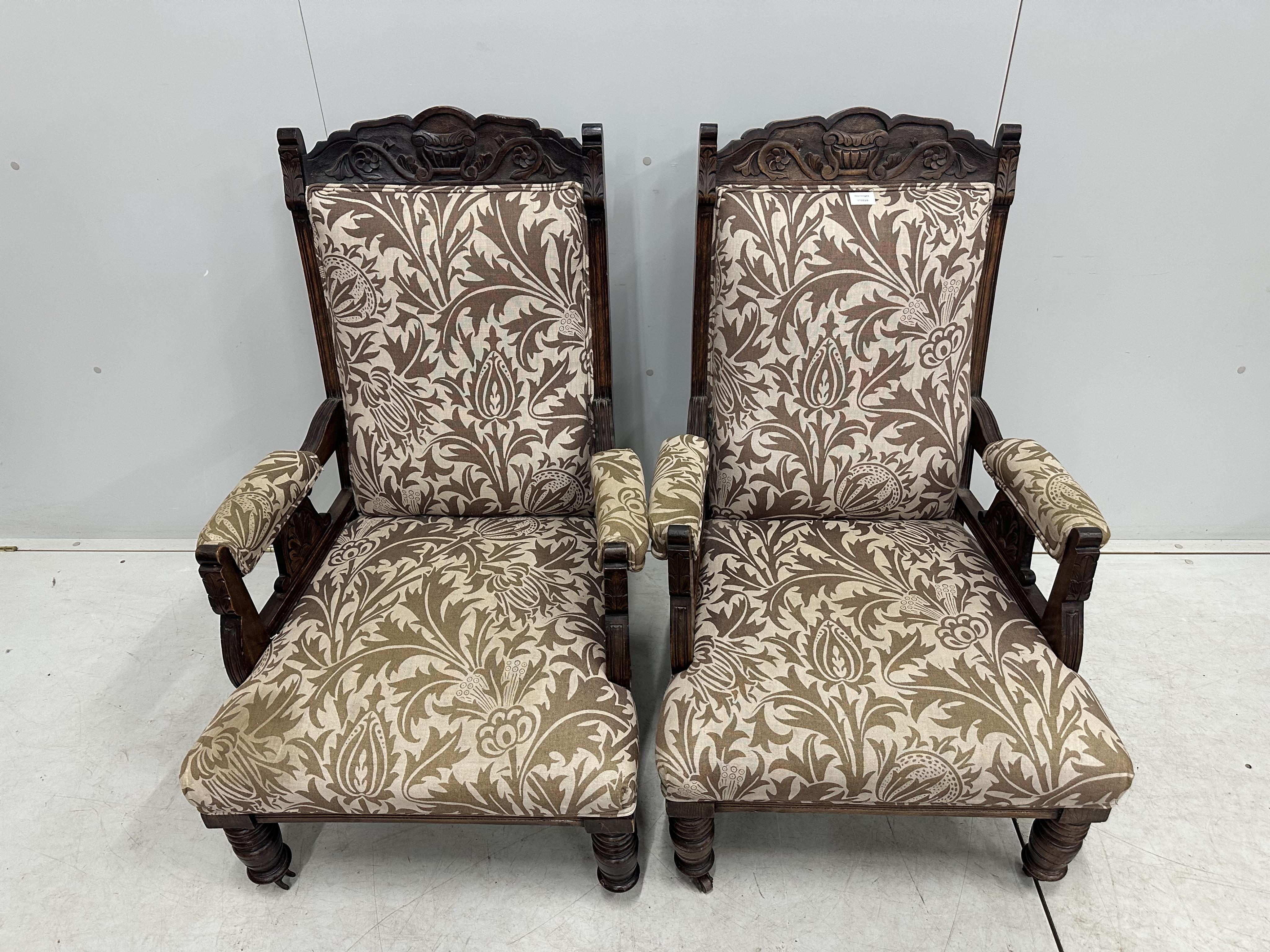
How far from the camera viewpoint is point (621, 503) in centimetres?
124

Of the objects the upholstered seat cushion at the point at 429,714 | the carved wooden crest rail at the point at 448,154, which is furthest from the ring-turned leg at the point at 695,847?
the carved wooden crest rail at the point at 448,154

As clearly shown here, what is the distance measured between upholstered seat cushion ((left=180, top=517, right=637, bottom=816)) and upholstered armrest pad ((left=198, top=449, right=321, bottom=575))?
0.16 m

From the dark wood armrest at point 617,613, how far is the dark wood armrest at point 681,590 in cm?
6

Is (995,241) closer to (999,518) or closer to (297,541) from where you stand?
(999,518)

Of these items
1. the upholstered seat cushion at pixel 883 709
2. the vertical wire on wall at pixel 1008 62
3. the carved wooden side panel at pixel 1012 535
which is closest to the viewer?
the upholstered seat cushion at pixel 883 709

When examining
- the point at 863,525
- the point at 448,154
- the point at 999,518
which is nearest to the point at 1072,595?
the point at 999,518

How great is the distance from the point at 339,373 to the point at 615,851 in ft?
3.22

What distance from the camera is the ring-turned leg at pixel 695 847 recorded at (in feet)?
4.05

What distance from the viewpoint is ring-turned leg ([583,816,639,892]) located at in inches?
47.1

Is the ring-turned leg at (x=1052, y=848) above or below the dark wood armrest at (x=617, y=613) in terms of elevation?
below

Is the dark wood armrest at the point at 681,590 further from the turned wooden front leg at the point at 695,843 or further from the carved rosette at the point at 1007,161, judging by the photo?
the carved rosette at the point at 1007,161

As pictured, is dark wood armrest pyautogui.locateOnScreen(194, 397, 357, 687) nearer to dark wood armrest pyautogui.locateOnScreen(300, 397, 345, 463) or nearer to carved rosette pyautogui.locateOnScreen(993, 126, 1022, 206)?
dark wood armrest pyautogui.locateOnScreen(300, 397, 345, 463)

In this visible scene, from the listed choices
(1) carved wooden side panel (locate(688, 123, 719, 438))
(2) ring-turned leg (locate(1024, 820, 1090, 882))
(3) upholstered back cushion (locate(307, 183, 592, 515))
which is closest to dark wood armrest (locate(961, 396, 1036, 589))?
(2) ring-turned leg (locate(1024, 820, 1090, 882))

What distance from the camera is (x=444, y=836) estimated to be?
1441mm
